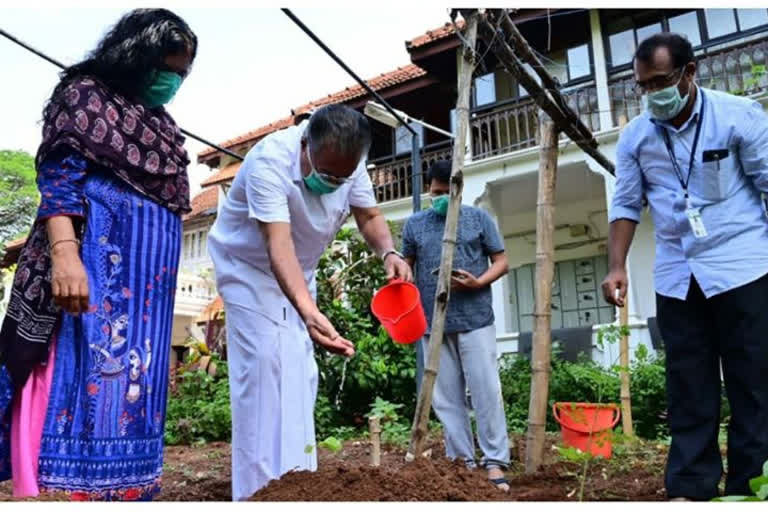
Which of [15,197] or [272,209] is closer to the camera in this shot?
[272,209]

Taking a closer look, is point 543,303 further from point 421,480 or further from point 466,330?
point 421,480

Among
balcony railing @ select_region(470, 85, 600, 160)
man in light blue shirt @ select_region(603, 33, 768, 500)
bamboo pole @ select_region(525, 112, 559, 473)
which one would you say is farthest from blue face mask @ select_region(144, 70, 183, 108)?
balcony railing @ select_region(470, 85, 600, 160)

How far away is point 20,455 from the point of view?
1.75 m

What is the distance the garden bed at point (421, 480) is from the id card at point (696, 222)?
3.16ft

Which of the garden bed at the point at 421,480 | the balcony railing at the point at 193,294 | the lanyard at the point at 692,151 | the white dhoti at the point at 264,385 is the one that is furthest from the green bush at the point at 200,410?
the balcony railing at the point at 193,294

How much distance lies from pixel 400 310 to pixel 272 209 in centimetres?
79

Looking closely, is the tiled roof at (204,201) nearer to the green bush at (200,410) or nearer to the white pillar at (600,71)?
the green bush at (200,410)

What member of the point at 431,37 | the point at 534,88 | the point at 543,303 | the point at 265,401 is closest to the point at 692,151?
the point at 534,88

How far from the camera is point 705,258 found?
6.90 ft

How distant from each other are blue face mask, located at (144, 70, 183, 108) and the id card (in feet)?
5.95

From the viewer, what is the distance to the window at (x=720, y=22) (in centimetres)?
945

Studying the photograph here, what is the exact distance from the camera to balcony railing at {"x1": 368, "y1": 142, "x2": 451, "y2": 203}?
11934mm

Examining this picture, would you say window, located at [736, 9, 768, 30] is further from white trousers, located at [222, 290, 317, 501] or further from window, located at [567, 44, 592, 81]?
white trousers, located at [222, 290, 317, 501]

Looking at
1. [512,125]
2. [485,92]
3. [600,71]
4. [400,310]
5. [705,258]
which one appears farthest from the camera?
[485,92]
